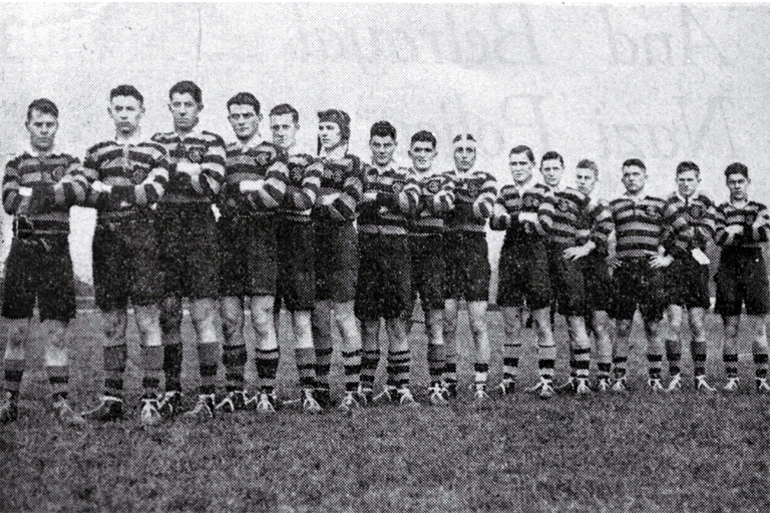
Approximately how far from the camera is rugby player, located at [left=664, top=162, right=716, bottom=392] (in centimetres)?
809

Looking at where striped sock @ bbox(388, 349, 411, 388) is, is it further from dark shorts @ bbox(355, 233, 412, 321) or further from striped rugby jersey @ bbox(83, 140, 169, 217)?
striped rugby jersey @ bbox(83, 140, 169, 217)

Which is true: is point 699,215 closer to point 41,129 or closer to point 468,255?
point 468,255

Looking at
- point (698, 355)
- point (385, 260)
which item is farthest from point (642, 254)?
point (385, 260)

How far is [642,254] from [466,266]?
1734mm

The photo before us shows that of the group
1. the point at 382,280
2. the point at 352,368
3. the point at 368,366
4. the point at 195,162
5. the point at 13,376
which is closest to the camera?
the point at 13,376

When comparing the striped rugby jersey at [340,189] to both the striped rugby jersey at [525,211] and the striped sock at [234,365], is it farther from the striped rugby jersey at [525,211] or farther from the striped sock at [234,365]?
the striped rugby jersey at [525,211]

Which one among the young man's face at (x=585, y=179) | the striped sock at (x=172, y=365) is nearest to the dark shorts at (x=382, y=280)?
the striped sock at (x=172, y=365)

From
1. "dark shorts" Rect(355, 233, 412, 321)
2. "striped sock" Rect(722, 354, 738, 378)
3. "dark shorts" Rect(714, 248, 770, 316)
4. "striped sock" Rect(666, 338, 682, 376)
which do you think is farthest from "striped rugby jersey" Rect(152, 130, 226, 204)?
"striped sock" Rect(722, 354, 738, 378)

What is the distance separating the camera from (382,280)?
694 centimetres

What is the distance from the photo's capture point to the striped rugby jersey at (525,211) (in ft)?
25.0

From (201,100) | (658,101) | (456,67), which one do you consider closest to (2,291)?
(201,100)

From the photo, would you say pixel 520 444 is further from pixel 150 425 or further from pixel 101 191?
pixel 101 191

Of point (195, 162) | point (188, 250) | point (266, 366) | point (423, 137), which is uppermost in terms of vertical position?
point (423, 137)

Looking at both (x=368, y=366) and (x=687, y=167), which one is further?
(x=687, y=167)
